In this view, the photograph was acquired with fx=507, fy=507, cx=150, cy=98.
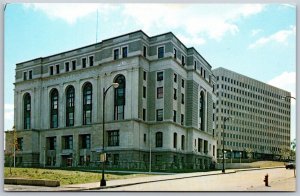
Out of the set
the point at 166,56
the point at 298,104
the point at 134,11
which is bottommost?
the point at 298,104

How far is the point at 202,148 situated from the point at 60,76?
146 inches

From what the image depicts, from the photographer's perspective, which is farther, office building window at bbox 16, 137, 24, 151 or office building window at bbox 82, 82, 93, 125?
office building window at bbox 82, 82, 93, 125

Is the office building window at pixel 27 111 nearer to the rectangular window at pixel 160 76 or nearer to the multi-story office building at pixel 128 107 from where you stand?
the multi-story office building at pixel 128 107

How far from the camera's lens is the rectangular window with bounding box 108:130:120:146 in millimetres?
11445

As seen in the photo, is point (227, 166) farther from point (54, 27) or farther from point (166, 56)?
point (54, 27)

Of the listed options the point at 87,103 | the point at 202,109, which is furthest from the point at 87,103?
the point at 202,109

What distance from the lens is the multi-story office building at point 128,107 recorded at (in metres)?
11.4

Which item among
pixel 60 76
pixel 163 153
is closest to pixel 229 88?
pixel 163 153

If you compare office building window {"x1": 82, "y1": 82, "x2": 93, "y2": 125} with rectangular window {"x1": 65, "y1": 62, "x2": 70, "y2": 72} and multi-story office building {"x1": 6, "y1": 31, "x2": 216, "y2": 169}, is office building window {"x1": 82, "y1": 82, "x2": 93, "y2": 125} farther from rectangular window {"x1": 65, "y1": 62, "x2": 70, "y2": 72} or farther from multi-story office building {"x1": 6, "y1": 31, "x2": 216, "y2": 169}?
rectangular window {"x1": 65, "y1": 62, "x2": 70, "y2": 72}

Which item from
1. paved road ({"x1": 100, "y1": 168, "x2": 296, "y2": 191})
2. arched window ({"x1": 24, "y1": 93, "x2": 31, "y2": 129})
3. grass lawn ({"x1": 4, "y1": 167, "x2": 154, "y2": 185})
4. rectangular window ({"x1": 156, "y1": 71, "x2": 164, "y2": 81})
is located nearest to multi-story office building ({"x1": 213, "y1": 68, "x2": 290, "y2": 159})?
paved road ({"x1": 100, "y1": 168, "x2": 296, "y2": 191})

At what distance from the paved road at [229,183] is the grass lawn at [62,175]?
0.57m

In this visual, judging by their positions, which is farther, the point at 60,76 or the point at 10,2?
the point at 60,76

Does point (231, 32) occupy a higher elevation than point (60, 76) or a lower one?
higher

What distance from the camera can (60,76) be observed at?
39.2 feet
